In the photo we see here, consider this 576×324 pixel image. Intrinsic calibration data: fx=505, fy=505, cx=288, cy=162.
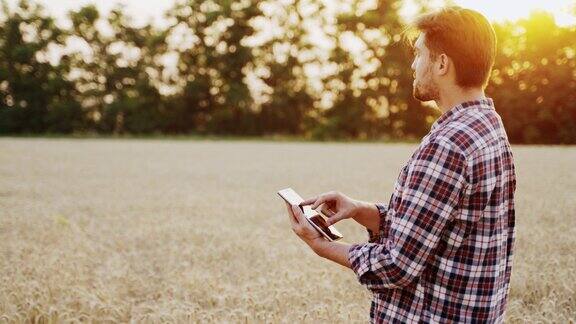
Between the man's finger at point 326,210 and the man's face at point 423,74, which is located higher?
the man's face at point 423,74

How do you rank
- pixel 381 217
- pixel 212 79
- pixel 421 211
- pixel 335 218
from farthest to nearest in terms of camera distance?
pixel 212 79 → pixel 381 217 → pixel 335 218 → pixel 421 211

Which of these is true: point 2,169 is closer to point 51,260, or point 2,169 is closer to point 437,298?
point 51,260

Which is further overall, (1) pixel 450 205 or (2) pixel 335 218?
(2) pixel 335 218

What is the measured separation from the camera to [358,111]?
165 ft

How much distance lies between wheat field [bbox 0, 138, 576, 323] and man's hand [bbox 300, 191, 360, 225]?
144 cm

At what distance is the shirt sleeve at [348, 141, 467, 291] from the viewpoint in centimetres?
178

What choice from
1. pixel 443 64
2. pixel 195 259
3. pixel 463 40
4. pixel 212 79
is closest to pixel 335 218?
pixel 443 64

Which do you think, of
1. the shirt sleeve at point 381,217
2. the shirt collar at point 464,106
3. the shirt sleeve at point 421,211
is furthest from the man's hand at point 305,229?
the shirt collar at point 464,106

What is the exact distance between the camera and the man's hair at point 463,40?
186 cm

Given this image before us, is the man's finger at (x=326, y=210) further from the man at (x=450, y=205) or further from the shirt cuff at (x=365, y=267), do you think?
the shirt cuff at (x=365, y=267)

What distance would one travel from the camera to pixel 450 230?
1941mm

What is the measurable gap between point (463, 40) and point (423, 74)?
0.21 m

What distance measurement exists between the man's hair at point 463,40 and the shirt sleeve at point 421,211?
334mm

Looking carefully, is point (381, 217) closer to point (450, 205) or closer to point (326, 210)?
point (326, 210)
